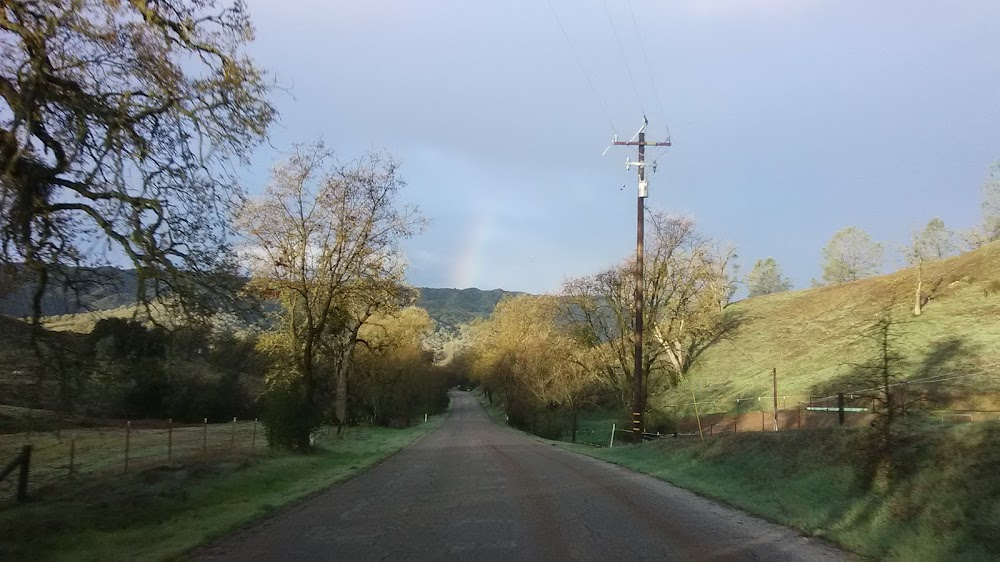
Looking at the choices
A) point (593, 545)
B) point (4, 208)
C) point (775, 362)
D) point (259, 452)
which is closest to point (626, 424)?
point (775, 362)

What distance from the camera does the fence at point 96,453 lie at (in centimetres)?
1312

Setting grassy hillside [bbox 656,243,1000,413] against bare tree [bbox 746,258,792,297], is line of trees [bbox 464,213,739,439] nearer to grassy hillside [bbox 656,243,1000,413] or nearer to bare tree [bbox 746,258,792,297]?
grassy hillside [bbox 656,243,1000,413]

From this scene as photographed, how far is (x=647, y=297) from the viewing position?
42.6 metres

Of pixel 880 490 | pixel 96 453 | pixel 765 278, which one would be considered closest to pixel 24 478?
pixel 96 453

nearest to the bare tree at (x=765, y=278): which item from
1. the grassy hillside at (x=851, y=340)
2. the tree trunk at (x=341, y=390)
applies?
the grassy hillside at (x=851, y=340)

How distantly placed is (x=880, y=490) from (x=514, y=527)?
17.7 feet

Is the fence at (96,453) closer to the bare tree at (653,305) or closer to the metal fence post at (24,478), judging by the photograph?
the metal fence post at (24,478)

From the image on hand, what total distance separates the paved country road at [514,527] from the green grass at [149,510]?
710mm

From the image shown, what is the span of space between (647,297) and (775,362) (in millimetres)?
11717

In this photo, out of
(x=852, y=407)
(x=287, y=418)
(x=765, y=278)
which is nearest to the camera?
(x=852, y=407)

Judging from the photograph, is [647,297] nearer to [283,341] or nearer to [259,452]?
[283,341]

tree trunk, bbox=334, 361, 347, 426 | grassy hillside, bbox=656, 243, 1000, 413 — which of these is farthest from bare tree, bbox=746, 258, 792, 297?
tree trunk, bbox=334, 361, 347, 426

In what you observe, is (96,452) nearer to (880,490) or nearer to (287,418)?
(287,418)

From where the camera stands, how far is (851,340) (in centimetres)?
4175
